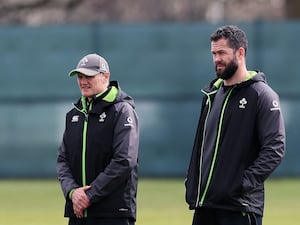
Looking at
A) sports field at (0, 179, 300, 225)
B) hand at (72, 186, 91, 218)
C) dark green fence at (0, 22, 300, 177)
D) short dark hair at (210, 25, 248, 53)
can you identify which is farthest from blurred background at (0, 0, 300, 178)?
short dark hair at (210, 25, 248, 53)

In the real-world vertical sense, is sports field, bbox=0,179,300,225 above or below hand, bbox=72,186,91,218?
below

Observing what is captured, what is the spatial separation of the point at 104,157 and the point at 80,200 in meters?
0.37

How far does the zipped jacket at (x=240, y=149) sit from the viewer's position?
727 cm

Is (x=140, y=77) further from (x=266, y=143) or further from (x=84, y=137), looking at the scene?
(x=266, y=143)

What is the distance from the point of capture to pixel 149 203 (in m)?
15.0

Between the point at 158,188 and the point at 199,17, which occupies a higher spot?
the point at 199,17

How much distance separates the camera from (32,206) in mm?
14805

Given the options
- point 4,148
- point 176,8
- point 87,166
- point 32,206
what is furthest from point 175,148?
point 176,8

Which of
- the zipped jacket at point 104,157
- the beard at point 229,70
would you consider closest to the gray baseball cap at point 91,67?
the zipped jacket at point 104,157

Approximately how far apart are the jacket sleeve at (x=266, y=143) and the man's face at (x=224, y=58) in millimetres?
294

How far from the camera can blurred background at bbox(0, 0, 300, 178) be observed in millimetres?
18953

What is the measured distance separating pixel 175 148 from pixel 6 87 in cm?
334

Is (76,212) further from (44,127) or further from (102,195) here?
(44,127)

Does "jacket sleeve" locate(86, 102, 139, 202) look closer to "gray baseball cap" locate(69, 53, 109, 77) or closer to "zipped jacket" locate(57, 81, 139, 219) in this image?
"zipped jacket" locate(57, 81, 139, 219)
